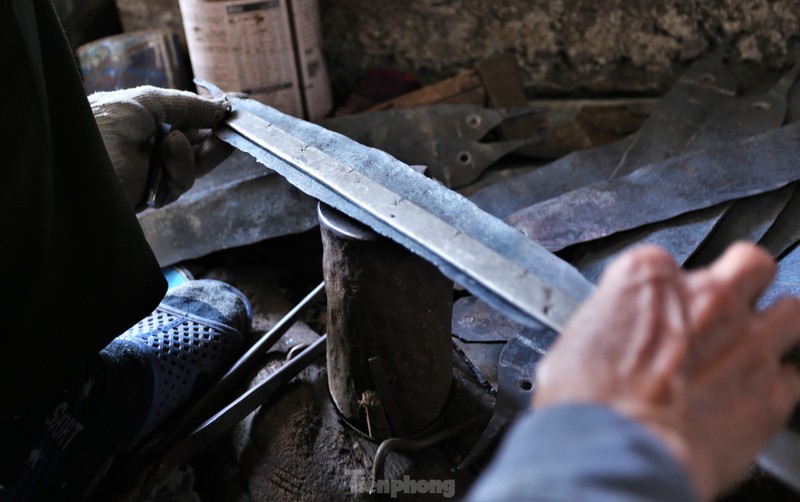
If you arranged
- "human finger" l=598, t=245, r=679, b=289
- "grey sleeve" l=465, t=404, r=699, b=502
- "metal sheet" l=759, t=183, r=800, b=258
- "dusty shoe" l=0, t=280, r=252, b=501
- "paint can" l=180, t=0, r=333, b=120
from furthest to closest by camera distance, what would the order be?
"paint can" l=180, t=0, r=333, b=120
"metal sheet" l=759, t=183, r=800, b=258
"dusty shoe" l=0, t=280, r=252, b=501
"human finger" l=598, t=245, r=679, b=289
"grey sleeve" l=465, t=404, r=699, b=502

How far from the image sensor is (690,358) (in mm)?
546

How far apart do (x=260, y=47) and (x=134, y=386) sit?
1124mm

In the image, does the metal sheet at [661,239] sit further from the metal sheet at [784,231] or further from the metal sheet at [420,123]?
the metal sheet at [420,123]

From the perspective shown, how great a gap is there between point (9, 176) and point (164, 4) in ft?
5.20

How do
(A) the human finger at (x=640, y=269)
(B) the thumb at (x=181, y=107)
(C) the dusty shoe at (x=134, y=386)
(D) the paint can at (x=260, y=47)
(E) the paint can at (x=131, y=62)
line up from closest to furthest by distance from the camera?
(A) the human finger at (x=640, y=269) → (C) the dusty shoe at (x=134, y=386) → (B) the thumb at (x=181, y=107) → (D) the paint can at (x=260, y=47) → (E) the paint can at (x=131, y=62)

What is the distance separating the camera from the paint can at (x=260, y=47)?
1.94 metres

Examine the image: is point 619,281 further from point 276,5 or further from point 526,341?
point 276,5

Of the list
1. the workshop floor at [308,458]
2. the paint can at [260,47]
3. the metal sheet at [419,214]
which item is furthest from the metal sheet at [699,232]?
the paint can at [260,47]

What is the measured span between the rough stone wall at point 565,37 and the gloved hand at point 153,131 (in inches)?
40.4

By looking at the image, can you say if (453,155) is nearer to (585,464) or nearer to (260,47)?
(260,47)

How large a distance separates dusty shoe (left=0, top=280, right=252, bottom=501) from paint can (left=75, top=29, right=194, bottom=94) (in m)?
0.88

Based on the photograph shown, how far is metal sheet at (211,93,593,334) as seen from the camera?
29.7 inches

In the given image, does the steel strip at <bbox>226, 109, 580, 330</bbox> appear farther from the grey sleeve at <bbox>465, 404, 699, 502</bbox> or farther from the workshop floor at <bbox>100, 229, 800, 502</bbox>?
the workshop floor at <bbox>100, 229, 800, 502</bbox>

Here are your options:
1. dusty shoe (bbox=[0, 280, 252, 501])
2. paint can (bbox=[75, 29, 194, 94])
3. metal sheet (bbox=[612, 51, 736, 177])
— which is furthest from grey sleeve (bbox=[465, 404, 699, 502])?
paint can (bbox=[75, 29, 194, 94])
